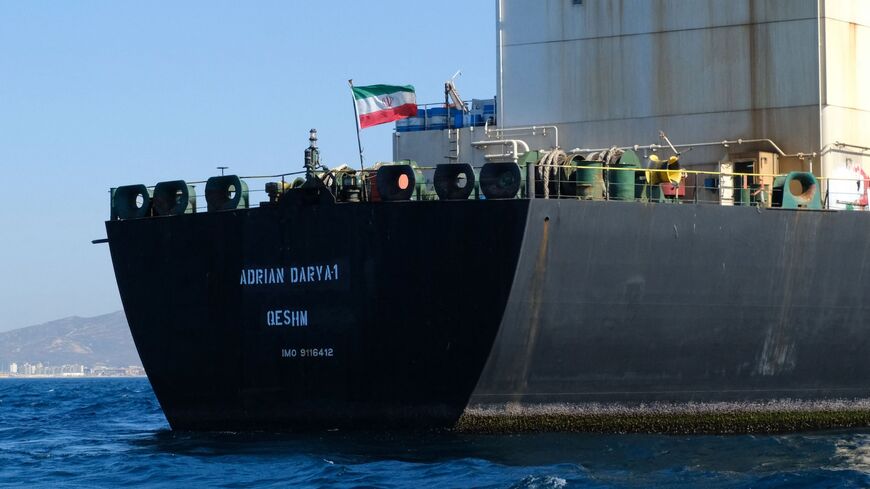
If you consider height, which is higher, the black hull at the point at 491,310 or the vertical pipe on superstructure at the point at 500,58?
the vertical pipe on superstructure at the point at 500,58

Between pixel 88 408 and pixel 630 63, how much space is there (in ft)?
61.9

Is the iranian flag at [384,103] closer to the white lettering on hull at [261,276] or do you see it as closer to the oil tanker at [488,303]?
the oil tanker at [488,303]

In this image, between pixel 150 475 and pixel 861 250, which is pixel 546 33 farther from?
pixel 150 475

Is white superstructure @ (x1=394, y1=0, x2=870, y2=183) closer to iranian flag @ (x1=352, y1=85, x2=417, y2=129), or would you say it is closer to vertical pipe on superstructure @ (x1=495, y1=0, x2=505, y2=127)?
vertical pipe on superstructure @ (x1=495, y1=0, x2=505, y2=127)

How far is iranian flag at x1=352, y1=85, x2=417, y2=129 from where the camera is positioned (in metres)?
25.6

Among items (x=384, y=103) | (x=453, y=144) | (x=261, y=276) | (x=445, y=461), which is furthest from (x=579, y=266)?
(x=453, y=144)

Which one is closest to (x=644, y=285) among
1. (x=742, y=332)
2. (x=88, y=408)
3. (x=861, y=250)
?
(x=742, y=332)

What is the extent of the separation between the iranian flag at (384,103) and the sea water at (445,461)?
226 inches

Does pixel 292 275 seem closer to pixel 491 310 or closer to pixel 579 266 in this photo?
pixel 491 310

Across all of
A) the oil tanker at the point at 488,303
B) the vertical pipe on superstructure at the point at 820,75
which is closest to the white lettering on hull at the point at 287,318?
the oil tanker at the point at 488,303

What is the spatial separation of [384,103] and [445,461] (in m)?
7.86

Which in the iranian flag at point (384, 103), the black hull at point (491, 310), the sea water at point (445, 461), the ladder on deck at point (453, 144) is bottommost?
the sea water at point (445, 461)

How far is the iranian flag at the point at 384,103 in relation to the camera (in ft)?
84.0

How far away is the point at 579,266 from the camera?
22.0m
